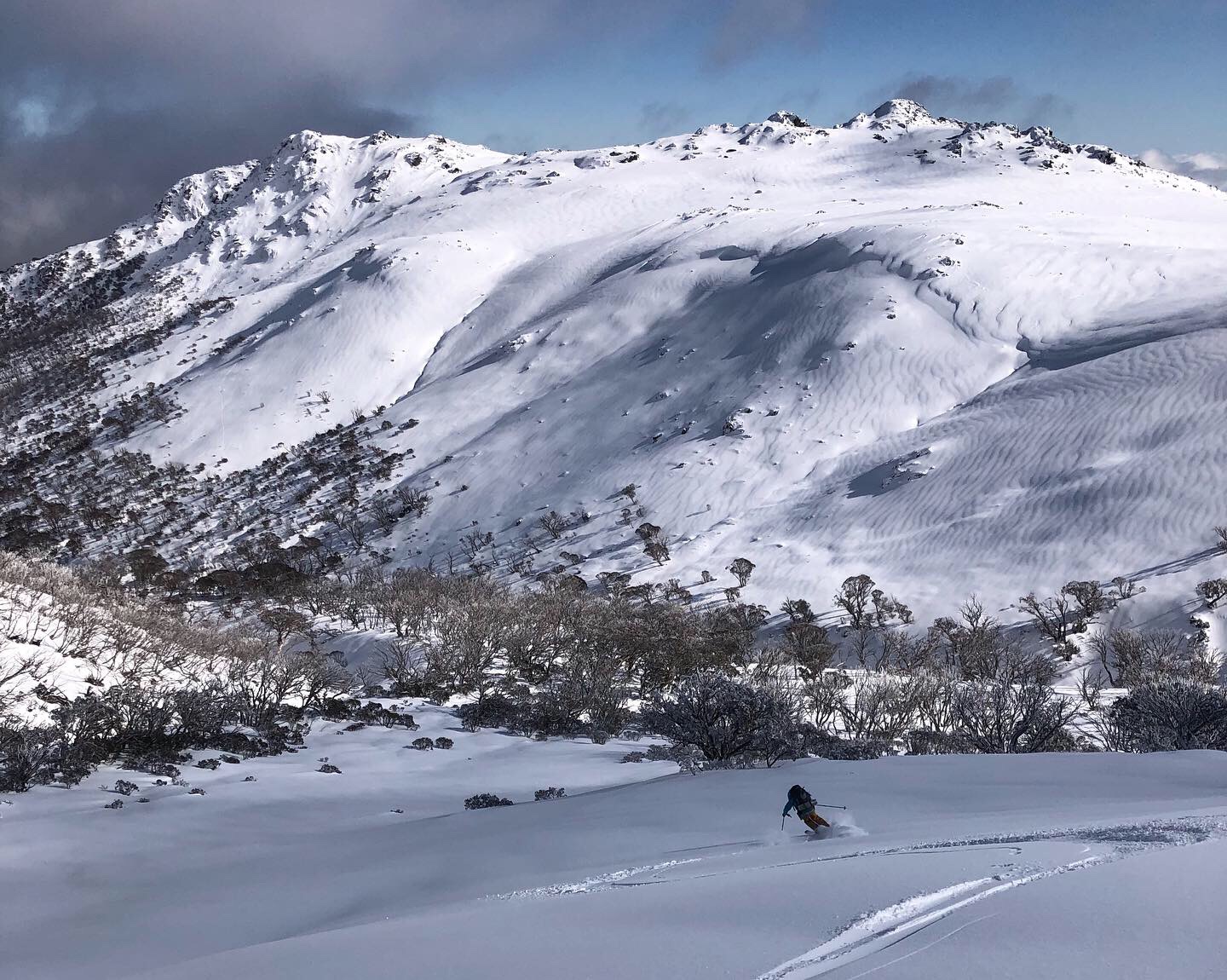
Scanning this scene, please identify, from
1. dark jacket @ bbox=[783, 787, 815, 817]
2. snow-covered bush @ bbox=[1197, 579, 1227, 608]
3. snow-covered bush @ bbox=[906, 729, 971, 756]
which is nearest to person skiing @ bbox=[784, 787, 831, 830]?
dark jacket @ bbox=[783, 787, 815, 817]

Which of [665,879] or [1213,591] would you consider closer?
[665,879]

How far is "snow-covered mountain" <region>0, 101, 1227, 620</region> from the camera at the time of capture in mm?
32375

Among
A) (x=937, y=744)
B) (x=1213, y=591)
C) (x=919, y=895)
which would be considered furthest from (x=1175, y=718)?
(x=1213, y=591)

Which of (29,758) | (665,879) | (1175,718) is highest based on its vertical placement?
(665,879)

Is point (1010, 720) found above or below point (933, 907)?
below

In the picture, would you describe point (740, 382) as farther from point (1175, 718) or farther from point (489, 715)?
point (1175, 718)

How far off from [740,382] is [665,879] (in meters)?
43.4

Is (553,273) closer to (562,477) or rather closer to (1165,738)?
(562,477)

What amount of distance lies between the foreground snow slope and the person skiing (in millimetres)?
209

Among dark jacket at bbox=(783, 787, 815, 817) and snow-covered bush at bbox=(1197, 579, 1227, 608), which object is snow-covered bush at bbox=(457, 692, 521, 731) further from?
snow-covered bush at bbox=(1197, 579, 1227, 608)

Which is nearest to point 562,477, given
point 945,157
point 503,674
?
point 503,674

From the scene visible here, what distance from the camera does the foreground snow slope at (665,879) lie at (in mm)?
3482

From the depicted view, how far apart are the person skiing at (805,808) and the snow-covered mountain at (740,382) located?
23.3 metres

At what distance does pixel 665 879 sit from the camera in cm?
533
